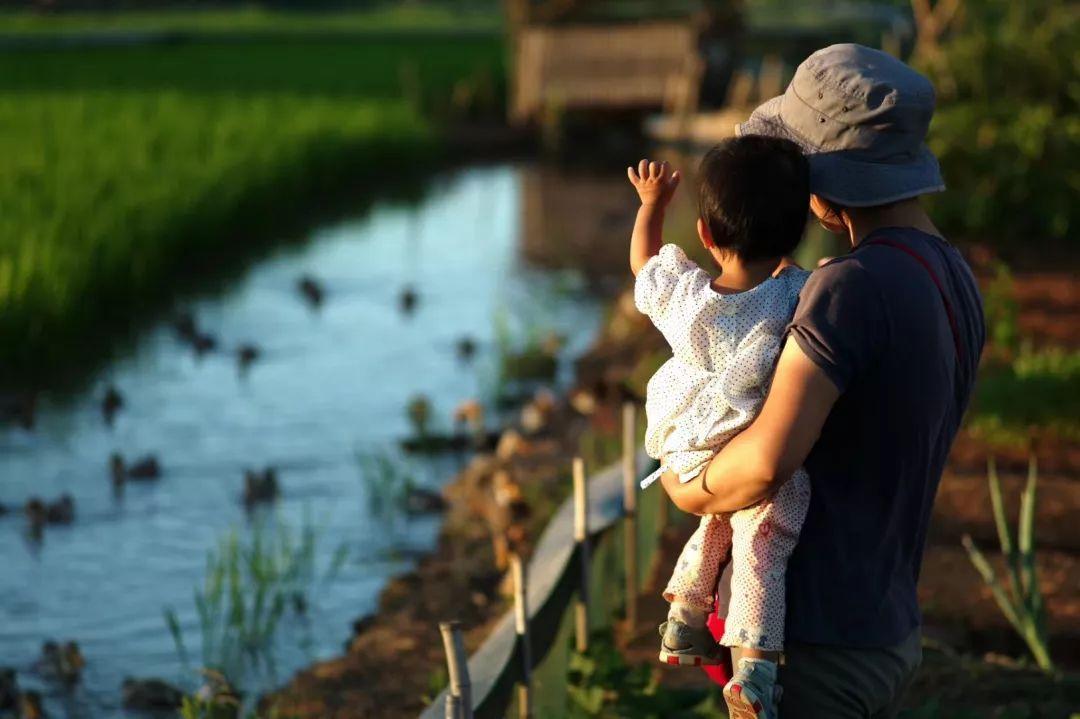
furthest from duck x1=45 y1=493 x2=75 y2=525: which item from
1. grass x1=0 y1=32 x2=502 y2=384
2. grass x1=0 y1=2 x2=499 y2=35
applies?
grass x1=0 y1=2 x2=499 y2=35

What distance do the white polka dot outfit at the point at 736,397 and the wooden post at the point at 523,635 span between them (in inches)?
36.9

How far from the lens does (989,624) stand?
15.4ft

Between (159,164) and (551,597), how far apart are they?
10.3 meters

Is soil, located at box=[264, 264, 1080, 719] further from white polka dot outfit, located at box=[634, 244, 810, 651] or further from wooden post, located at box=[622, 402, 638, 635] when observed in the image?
white polka dot outfit, located at box=[634, 244, 810, 651]

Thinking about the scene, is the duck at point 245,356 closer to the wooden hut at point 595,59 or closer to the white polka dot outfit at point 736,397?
the white polka dot outfit at point 736,397

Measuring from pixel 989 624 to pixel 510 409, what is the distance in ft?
13.5

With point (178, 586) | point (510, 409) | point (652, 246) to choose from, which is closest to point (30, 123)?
point (510, 409)

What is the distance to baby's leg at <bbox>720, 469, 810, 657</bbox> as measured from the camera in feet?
7.34

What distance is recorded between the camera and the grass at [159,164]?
953 cm

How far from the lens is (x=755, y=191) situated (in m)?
2.21

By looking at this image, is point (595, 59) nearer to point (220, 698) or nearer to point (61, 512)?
point (61, 512)

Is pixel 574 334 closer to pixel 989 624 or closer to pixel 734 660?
pixel 989 624

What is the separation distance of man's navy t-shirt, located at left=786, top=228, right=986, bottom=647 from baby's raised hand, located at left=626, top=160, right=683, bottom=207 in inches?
12.5

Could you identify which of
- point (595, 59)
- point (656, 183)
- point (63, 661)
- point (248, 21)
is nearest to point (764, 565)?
point (656, 183)
